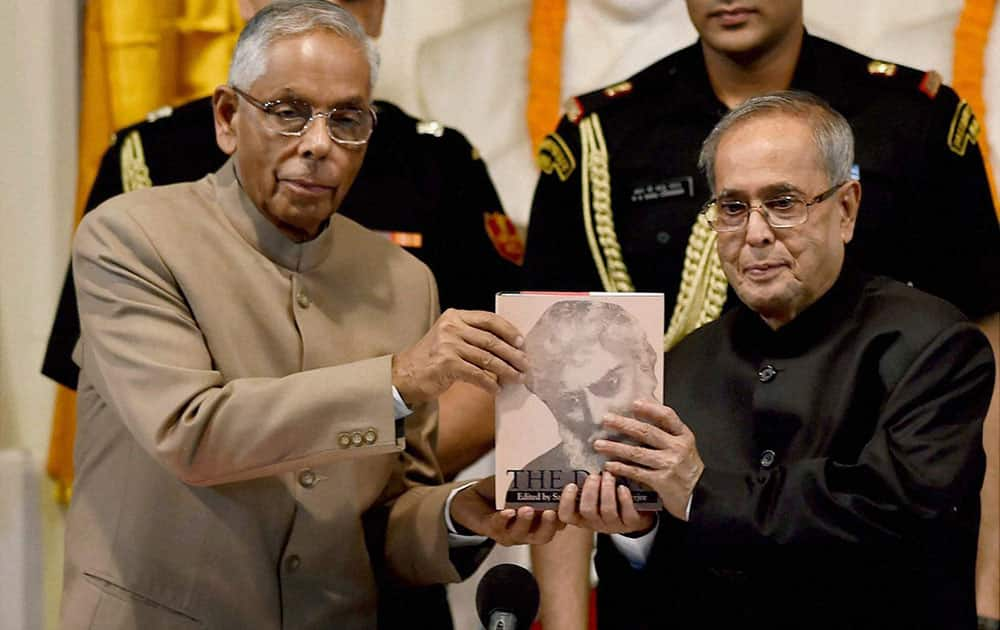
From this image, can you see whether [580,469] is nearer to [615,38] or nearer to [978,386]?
[978,386]

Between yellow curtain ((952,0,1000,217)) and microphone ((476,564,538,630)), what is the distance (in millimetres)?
2124

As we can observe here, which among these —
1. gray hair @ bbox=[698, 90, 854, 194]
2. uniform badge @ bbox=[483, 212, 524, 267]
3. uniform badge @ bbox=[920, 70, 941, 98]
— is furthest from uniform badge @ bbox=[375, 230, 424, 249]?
uniform badge @ bbox=[920, 70, 941, 98]

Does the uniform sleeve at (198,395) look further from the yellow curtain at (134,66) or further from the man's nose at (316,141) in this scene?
the yellow curtain at (134,66)

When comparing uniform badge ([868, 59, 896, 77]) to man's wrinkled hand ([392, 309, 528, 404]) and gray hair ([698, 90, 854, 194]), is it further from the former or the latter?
man's wrinkled hand ([392, 309, 528, 404])

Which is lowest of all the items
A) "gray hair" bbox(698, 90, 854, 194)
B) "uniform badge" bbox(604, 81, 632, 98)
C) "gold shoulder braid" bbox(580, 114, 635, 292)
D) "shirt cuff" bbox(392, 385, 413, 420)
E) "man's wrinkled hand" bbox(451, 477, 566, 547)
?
"man's wrinkled hand" bbox(451, 477, 566, 547)

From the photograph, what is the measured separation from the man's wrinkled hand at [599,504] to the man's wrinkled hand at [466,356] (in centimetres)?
18

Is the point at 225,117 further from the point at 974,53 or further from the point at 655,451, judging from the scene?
the point at 974,53

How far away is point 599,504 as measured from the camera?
7.47ft

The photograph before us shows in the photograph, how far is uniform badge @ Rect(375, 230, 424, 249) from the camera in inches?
131

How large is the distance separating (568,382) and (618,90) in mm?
1200

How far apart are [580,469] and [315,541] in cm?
44

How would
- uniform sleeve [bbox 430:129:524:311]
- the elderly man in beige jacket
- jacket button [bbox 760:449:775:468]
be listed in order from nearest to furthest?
the elderly man in beige jacket < jacket button [bbox 760:449:775:468] < uniform sleeve [bbox 430:129:524:311]

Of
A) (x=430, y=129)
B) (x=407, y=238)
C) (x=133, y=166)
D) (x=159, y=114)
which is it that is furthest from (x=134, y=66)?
(x=407, y=238)

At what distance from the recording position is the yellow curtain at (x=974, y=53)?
385 cm
